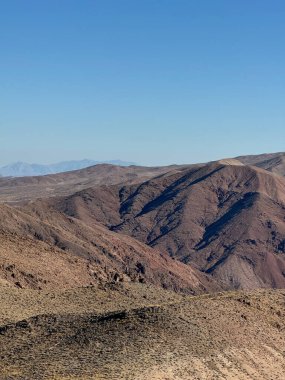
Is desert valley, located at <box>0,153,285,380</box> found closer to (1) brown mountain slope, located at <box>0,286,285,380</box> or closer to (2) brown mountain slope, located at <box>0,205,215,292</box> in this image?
(1) brown mountain slope, located at <box>0,286,285,380</box>

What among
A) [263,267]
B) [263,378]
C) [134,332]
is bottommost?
[263,267]

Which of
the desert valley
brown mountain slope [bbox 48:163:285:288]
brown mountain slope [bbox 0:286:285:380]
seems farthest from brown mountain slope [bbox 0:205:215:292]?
brown mountain slope [bbox 48:163:285:288]

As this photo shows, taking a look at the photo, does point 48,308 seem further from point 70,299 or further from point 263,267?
point 263,267

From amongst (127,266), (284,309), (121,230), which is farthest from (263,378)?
(121,230)

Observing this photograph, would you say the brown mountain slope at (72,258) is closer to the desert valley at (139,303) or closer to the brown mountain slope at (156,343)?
the desert valley at (139,303)

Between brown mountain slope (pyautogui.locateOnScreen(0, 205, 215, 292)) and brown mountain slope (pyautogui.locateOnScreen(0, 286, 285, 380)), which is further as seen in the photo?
brown mountain slope (pyautogui.locateOnScreen(0, 205, 215, 292))

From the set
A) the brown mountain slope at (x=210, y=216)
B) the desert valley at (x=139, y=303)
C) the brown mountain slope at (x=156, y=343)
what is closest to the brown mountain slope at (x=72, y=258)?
→ the desert valley at (x=139, y=303)

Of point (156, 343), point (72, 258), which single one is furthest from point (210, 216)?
point (156, 343)
